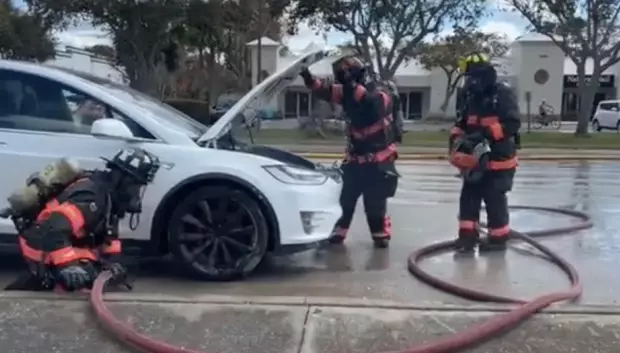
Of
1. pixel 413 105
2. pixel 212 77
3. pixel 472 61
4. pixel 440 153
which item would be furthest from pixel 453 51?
pixel 472 61

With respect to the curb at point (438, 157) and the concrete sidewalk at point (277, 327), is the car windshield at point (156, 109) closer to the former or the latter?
the concrete sidewalk at point (277, 327)

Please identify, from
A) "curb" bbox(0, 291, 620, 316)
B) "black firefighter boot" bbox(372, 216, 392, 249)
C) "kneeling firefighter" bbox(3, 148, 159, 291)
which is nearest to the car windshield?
"kneeling firefighter" bbox(3, 148, 159, 291)

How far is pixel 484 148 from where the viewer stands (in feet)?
23.5

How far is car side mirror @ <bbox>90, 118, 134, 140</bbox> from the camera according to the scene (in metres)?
5.55

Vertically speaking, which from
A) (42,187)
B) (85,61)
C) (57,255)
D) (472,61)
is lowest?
(57,255)

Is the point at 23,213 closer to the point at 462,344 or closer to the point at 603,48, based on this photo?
the point at 462,344

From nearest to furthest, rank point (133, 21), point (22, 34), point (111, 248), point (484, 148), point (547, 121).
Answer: point (111, 248) → point (484, 148) → point (133, 21) → point (22, 34) → point (547, 121)

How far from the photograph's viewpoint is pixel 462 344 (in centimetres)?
416

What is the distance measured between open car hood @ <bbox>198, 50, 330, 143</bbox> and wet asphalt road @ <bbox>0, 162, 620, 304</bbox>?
1.15m

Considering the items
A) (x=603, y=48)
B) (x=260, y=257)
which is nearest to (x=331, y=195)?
(x=260, y=257)

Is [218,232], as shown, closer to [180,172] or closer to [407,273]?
[180,172]

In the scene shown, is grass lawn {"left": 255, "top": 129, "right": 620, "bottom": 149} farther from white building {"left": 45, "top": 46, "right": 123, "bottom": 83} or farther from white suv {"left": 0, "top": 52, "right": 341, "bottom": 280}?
white suv {"left": 0, "top": 52, "right": 341, "bottom": 280}

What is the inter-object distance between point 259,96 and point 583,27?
80.4 ft

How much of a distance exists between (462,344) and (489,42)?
50677 mm
